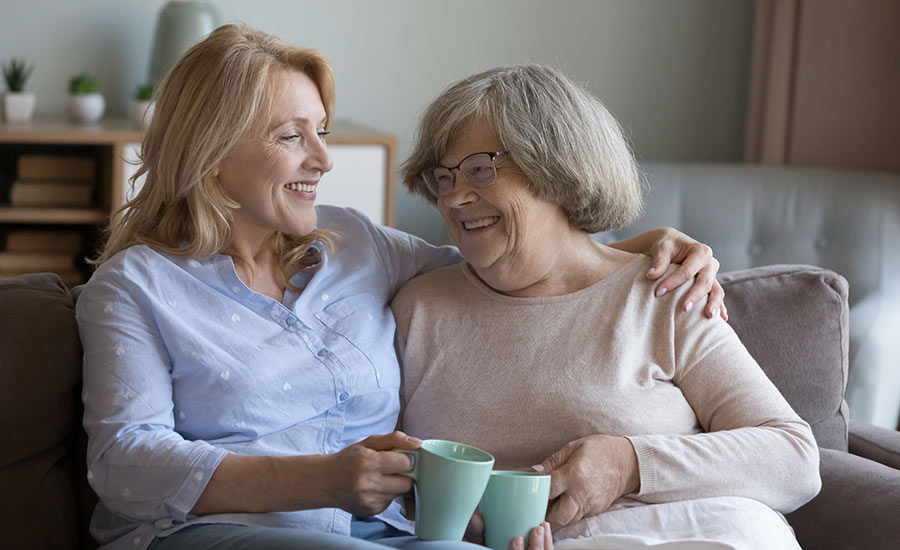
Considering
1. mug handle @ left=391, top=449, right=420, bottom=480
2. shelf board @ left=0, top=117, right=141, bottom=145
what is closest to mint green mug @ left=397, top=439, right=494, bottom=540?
mug handle @ left=391, top=449, right=420, bottom=480

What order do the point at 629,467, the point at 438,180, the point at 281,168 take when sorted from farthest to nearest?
the point at 438,180 → the point at 281,168 → the point at 629,467

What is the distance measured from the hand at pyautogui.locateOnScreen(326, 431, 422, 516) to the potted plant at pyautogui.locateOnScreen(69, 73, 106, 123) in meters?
2.41

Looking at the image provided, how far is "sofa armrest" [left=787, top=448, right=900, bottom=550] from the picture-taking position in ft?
5.14

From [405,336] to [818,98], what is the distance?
2.52m

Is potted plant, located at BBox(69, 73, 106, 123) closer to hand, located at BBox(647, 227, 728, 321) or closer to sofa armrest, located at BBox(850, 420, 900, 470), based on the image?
hand, located at BBox(647, 227, 728, 321)

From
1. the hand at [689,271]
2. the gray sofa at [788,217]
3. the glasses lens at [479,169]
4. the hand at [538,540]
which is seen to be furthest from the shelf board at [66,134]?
the hand at [538,540]

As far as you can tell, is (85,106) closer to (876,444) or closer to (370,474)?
(370,474)

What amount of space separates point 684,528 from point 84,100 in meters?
2.59

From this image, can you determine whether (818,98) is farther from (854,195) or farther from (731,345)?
(731,345)

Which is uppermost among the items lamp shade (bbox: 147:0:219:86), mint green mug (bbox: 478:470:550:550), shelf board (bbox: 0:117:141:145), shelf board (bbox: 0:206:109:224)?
lamp shade (bbox: 147:0:219:86)

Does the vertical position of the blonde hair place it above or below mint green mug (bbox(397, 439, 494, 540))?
above

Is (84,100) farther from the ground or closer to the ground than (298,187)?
farther from the ground

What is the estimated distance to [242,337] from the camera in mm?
1498

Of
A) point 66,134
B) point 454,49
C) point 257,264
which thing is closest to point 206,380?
point 257,264
